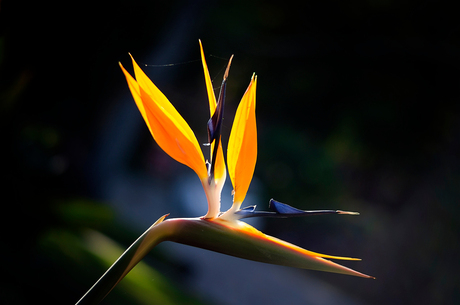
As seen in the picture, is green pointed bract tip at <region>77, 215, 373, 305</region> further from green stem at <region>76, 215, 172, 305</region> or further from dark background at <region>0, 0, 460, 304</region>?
dark background at <region>0, 0, 460, 304</region>

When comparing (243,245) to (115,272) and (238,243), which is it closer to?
(238,243)

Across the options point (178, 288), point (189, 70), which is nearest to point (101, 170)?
point (189, 70)

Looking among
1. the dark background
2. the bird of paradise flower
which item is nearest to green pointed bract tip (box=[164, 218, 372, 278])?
the bird of paradise flower

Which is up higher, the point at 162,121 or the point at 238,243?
the point at 162,121

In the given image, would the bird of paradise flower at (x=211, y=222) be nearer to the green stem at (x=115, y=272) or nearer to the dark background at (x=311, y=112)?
→ the green stem at (x=115, y=272)

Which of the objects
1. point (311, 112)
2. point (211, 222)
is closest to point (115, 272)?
point (211, 222)

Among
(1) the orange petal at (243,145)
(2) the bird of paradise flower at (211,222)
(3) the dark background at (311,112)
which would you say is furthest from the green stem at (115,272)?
(3) the dark background at (311,112)

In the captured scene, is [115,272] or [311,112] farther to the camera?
[311,112]
